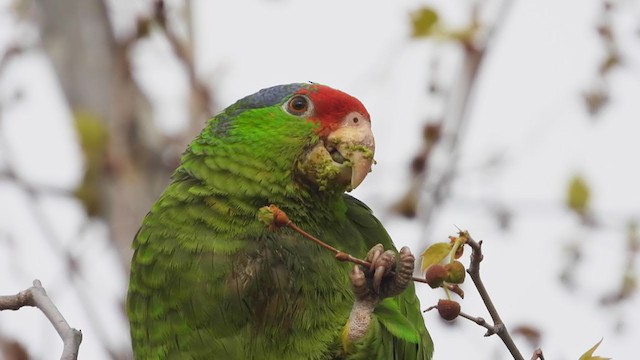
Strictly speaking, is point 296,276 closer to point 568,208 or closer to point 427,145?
point 427,145

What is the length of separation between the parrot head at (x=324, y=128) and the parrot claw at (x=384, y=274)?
521 mm

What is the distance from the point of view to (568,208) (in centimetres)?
559

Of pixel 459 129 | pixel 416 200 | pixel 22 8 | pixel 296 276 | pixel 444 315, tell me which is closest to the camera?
pixel 444 315

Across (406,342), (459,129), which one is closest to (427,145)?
(459,129)

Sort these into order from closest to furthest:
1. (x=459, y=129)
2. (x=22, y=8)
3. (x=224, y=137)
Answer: (x=224, y=137) < (x=459, y=129) < (x=22, y=8)

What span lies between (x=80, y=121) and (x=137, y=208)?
1.97ft

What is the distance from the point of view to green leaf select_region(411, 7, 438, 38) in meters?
5.25

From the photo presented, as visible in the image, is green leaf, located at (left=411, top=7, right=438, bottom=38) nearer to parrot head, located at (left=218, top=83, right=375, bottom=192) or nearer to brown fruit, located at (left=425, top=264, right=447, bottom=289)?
parrot head, located at (left=218, top=83, right=375, bottom=192)

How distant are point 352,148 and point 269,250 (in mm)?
468

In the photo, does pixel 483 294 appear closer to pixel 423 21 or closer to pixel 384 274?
pixel 384 274

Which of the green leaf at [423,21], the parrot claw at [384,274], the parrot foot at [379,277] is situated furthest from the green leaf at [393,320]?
the green leaf at [423,21]

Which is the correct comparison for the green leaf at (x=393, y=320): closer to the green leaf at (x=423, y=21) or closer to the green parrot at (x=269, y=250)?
the green parrot at (x=269, y=250)

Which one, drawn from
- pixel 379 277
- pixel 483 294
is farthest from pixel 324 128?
pixel 483 294

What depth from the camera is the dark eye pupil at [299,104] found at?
144 inches
